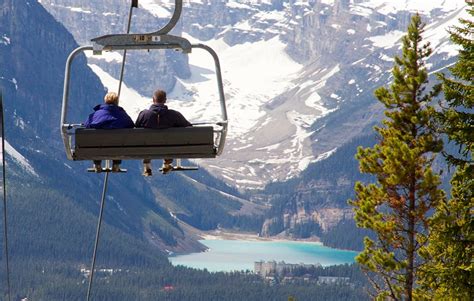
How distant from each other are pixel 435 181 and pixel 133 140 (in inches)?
718

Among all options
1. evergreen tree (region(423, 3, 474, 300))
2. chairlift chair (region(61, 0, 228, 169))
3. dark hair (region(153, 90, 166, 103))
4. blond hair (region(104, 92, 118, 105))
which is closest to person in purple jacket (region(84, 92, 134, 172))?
blond hair (region(104, 92, 118, 105))

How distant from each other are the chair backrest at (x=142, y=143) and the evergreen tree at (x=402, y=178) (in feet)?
53.6

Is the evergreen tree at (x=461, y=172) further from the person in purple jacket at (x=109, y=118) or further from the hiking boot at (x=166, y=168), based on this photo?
the person in purple jacket at (x=109, y=118)

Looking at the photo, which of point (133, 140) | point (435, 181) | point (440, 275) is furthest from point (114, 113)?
point (435, 181)

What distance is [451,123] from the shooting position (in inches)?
1170

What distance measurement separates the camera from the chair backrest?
20.7 m

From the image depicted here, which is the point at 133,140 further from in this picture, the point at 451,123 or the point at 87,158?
the point at 451,123

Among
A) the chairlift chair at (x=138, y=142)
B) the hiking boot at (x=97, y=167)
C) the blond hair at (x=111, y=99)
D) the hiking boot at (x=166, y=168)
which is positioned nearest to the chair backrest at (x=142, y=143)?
the chairlift chair at (x=138, y=142)

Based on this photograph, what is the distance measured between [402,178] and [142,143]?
18.4m

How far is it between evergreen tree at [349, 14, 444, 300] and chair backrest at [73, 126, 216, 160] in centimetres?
1635

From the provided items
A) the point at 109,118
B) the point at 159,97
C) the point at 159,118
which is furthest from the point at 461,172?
the point at 109,118

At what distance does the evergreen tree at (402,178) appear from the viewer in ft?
125

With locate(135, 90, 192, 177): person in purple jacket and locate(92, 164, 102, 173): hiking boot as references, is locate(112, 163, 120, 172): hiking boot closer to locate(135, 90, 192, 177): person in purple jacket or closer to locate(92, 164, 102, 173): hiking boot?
locate(92, 164, 102, 173): hiking boot

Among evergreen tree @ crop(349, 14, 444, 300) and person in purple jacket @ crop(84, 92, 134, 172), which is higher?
evergreen tree @ crop(349, 14, 444, 300)
